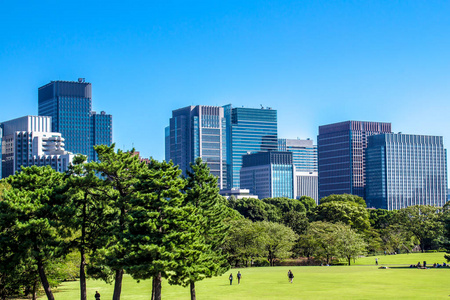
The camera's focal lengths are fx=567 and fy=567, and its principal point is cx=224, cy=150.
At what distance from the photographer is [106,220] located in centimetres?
5072

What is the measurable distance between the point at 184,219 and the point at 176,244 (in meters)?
2.33

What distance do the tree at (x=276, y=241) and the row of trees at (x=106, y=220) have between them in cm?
5534

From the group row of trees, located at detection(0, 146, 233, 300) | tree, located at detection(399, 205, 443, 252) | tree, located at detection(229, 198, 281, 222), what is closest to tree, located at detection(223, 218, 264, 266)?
tree, located at detection(229, 198, 281, 222)

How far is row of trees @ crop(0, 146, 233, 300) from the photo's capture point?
46.6 meters

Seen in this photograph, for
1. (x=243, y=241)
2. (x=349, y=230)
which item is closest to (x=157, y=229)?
(x=243, y=241)

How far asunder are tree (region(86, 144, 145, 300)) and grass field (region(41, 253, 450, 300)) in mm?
14527

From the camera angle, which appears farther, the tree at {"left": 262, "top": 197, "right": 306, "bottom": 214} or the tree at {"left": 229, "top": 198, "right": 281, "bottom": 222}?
the tree at {"left": 262, "top": 197, "right": 306, "bottom": 214}

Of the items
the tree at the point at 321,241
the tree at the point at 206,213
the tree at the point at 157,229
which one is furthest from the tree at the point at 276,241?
the tree at the point at 157,229

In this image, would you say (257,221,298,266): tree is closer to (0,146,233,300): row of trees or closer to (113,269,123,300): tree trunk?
(0,146,233,300): row of trees

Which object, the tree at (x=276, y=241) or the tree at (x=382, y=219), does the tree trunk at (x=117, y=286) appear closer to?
the tree at (x=276, y=241)

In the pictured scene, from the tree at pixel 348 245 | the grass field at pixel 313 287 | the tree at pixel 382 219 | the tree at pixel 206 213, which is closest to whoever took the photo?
the tree at pixel 206 213

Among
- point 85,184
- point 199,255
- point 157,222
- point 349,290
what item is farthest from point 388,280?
point 85,184

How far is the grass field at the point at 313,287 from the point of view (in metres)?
57.1

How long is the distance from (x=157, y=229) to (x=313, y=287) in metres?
24.3
